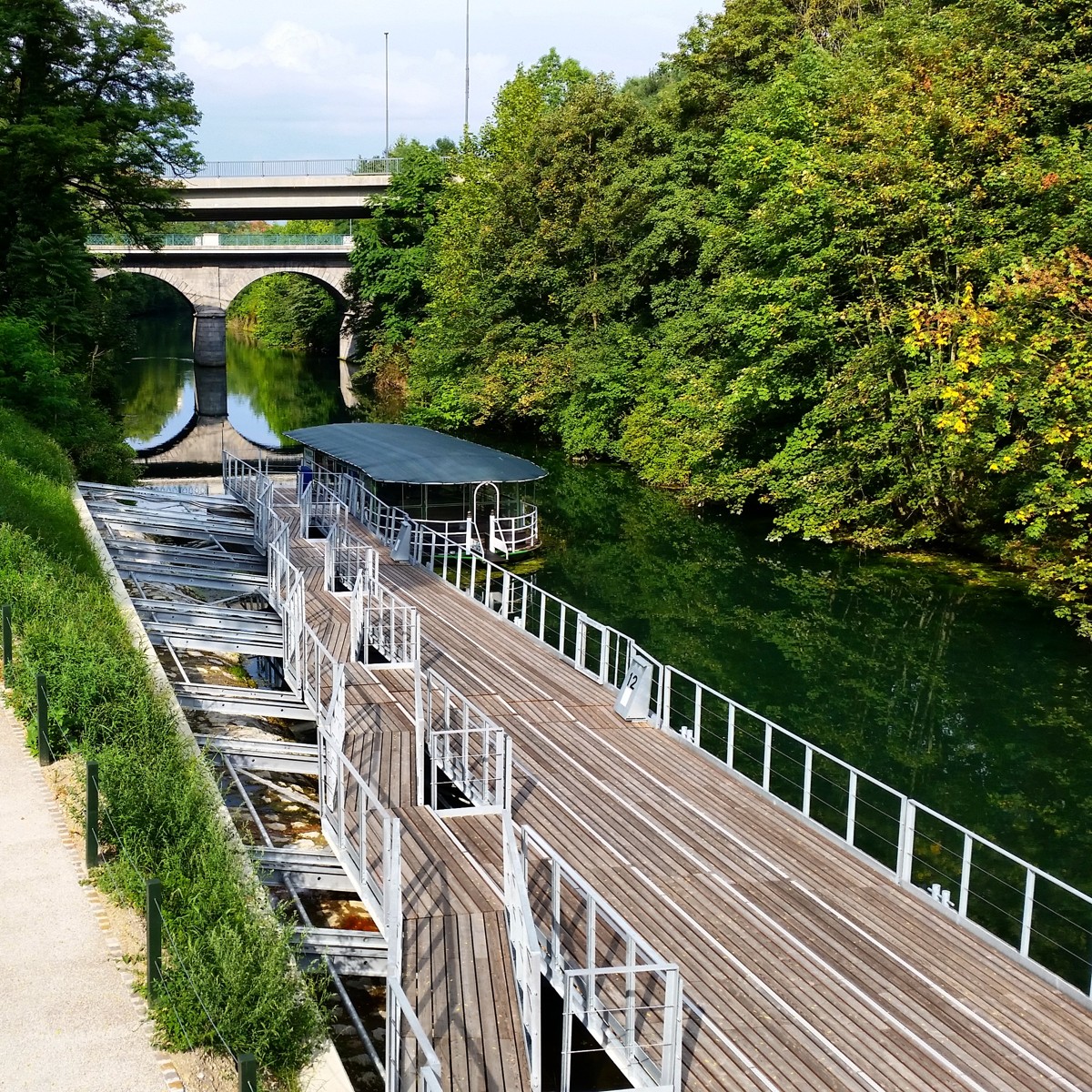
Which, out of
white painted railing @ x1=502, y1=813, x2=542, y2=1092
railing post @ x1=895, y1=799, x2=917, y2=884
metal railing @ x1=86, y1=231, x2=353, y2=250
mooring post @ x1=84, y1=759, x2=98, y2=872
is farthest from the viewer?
metal railing @ x1=86, y1=231, x2=353, y2=250

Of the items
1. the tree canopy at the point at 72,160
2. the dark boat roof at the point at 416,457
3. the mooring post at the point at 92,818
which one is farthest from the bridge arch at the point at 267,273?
the mooring post at the point at 92,818

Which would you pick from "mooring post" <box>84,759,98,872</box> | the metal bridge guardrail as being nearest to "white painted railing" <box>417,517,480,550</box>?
the metal bridge guardrail

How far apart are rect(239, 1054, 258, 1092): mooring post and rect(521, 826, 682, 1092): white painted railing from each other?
2.47m

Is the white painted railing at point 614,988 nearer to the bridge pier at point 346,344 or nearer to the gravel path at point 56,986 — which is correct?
the gravel path at point 56,986

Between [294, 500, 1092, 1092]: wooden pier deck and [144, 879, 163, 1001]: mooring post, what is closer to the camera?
[144, 879, 163, 1001]: mooring post

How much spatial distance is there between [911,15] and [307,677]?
2941 centimetres

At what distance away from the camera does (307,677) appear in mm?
17109

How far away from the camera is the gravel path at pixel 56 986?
7.89 meters

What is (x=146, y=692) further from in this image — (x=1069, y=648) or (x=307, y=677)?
(x=1069, y=648)

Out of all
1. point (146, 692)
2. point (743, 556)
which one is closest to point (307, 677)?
point (146, 692)

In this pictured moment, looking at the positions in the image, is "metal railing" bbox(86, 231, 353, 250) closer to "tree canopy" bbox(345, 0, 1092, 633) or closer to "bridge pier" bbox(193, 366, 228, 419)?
"bridge pier" bbox(193, 366, 228, 419)

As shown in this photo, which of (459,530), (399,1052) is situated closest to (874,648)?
(459,530)

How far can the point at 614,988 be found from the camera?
30.5 ft

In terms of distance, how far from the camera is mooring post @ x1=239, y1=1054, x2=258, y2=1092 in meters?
6.79
